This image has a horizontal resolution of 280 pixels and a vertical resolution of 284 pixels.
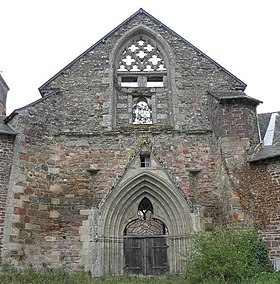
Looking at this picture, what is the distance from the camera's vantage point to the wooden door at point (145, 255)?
12.4m

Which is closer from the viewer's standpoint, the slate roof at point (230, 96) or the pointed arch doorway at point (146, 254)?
the pointed arch doorway at point (146, 254)

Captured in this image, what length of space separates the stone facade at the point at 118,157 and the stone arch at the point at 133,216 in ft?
0.09

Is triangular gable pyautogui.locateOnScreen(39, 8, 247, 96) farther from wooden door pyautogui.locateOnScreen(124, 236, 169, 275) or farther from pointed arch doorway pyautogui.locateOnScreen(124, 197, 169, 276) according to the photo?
wooden door pyautogui.locateOnScreen(124, 236, 169, 275)

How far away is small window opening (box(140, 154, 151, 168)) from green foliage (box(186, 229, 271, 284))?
3.19 m

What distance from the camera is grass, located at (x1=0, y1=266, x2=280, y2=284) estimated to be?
9493mm

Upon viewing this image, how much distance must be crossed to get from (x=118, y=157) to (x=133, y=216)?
70.5 inches

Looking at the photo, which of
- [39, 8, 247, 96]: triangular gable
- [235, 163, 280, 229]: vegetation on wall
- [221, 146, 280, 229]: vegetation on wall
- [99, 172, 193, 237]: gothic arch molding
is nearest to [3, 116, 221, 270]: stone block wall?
[99, 172, 193, 237]: gothic arch molding

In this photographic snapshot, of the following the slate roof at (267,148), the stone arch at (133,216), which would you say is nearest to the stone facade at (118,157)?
the stone arch at (133,216)

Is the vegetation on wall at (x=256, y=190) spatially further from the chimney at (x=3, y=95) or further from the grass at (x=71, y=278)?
the chimney at (x=3, y=95)

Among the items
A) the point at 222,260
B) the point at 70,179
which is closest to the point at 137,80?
the point at 70,179

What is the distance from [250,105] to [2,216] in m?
7.61

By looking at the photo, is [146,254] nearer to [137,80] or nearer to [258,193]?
[258,193]

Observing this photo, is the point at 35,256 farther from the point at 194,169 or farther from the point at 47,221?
the point at 194,169

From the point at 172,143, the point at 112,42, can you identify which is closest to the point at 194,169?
the point at 172,143
